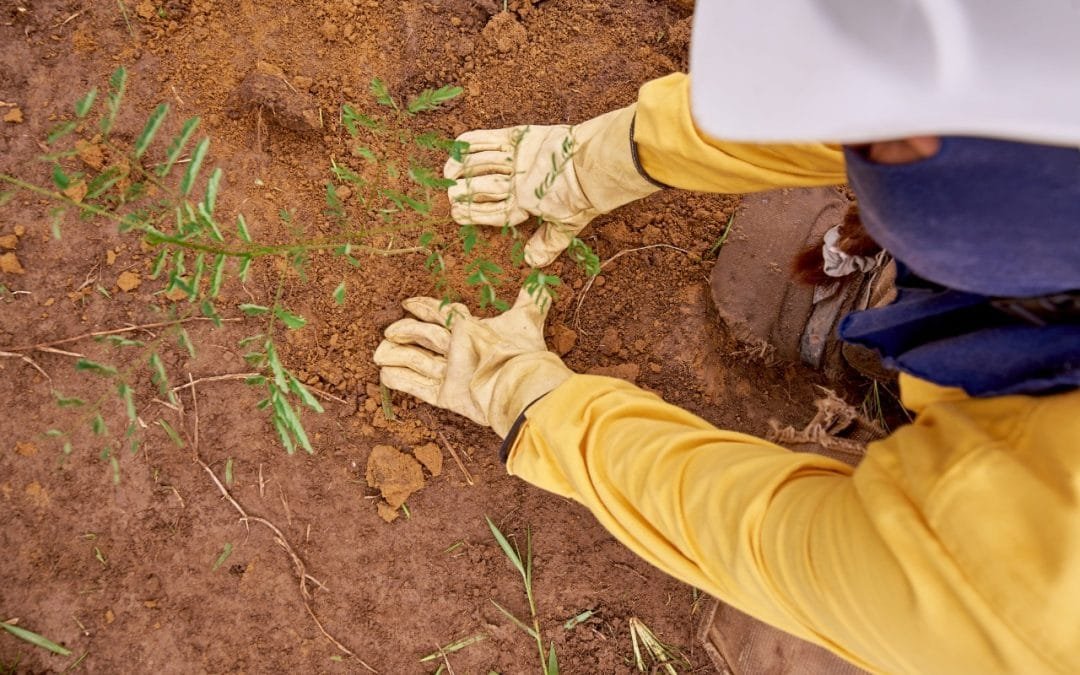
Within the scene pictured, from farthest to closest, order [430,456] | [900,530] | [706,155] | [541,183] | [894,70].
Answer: [430,456], [541,183], [706,155], [900,530], [894,70]

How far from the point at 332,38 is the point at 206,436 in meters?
1.18

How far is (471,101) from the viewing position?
2010 millimetres

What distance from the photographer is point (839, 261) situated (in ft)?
5.69

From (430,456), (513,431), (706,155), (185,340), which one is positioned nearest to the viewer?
(185,340)

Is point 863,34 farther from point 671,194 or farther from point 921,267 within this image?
point 671,194

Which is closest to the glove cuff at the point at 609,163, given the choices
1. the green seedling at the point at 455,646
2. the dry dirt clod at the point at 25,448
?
the green seedling at the point at 455,646

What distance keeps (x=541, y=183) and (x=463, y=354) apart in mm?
497

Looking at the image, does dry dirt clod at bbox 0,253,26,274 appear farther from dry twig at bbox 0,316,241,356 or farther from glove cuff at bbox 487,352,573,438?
glove cuff at bbox 487,352,573,438

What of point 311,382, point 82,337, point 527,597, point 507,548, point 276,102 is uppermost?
point 276,102

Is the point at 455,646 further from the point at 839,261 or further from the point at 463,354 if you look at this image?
the point at 839,261

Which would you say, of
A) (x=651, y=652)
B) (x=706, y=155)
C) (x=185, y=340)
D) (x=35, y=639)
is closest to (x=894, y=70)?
(x=706, y=155)

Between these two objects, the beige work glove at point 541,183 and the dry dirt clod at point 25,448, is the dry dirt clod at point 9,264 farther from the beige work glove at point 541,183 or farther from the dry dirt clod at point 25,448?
the beige work glove at point 541,183

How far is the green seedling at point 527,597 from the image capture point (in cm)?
195

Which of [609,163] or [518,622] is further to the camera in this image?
[518,622]
